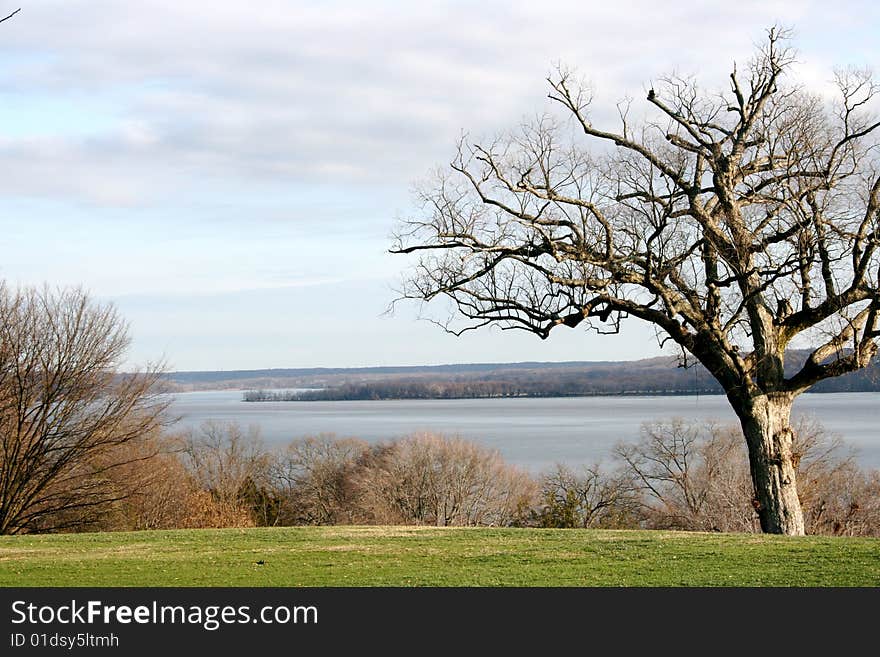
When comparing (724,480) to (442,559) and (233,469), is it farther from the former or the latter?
(442,559)

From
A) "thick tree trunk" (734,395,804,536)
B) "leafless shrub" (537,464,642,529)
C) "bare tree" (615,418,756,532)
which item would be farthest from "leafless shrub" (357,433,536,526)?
"thick tree trunk" (734,395,804,536)

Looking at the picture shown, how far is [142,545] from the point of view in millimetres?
13992

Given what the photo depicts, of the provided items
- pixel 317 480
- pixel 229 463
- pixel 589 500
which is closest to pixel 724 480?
pixel 589 500

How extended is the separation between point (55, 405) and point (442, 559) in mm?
18588

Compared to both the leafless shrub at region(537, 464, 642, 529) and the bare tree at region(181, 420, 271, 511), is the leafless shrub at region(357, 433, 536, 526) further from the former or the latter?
the bare tree at region(181, 420, 271, 511)

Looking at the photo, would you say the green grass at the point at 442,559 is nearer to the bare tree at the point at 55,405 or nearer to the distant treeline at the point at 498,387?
the bare tree at the point at 55,405

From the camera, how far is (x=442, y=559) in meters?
11.5

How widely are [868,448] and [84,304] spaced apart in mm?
47563

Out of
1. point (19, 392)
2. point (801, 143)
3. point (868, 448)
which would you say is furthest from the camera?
point (868, 448)

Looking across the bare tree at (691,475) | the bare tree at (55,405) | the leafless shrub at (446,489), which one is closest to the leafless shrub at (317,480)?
the leafless shrub at (446,489)

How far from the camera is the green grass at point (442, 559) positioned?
9.83 meters

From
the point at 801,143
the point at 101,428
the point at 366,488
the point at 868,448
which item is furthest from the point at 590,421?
the point at 801,143

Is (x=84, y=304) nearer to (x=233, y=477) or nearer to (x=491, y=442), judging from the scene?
(x=233, y=477)

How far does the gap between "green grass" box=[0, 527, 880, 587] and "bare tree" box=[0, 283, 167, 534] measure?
11589 millimetres
